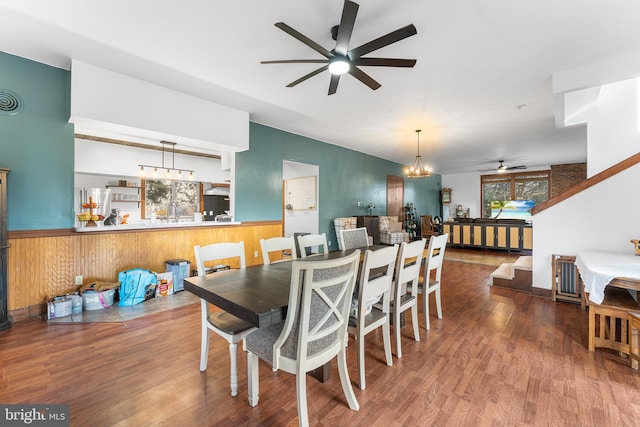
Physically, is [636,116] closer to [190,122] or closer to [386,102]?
[386,102]

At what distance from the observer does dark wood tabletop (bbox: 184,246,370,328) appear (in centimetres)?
137

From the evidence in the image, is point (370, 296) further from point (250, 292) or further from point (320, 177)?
point (320, 177)

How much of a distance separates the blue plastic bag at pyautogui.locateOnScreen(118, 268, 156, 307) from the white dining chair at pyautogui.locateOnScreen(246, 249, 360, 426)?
2528mm

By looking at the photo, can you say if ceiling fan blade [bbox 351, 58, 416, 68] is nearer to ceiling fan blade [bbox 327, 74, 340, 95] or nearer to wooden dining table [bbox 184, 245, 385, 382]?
ceiling fan blade [bbox 327, 74, 340, 95]

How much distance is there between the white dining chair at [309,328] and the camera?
1.35m

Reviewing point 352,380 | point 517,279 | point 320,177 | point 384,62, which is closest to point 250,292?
point 352,380

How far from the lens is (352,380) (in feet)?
6.38

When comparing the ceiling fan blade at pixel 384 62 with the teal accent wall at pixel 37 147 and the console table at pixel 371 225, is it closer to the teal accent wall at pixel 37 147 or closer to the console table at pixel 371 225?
the teal accent wall at pixel 37 147

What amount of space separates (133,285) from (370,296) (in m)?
3.10

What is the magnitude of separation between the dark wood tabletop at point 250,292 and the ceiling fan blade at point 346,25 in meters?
1.87

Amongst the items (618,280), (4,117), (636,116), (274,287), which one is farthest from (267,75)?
(636,116)

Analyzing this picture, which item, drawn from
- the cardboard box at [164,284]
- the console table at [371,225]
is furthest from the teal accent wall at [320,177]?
the cardboard box at [164,284]

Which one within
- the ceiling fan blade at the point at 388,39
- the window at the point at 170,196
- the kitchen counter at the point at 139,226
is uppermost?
the ceiling fan blade at the point at 388,39

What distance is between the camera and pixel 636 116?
11.4 ft
